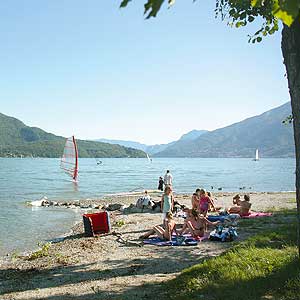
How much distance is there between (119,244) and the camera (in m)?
12.3

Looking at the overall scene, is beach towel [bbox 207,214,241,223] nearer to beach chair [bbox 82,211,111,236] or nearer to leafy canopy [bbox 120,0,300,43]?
beach chair [bbox 82,211,111,236]

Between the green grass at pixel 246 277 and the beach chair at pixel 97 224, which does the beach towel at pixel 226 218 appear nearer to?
the beach chair at pixel 97 224

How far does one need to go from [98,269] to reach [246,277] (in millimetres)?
4058

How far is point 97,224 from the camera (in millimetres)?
14594

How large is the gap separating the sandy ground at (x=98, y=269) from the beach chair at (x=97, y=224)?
79cm

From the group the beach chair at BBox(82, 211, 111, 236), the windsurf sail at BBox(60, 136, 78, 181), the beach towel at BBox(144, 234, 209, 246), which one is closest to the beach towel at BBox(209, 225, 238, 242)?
the beach towel at BBox(144, 234, 209, 246)

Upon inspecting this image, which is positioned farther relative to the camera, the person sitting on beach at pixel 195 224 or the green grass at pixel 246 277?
the person sitting on beach at pixel 195 224

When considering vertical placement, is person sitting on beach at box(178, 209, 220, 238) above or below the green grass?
below

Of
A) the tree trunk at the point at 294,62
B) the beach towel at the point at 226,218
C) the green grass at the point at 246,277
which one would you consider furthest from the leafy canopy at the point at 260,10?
the beach towel at the point at 226,218

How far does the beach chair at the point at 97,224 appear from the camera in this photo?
1447 cm

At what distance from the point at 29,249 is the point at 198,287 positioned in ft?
31.6

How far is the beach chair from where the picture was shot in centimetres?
1447

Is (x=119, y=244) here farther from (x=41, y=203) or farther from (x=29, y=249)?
(x=41, y=203)

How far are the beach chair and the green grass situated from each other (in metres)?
7.18
